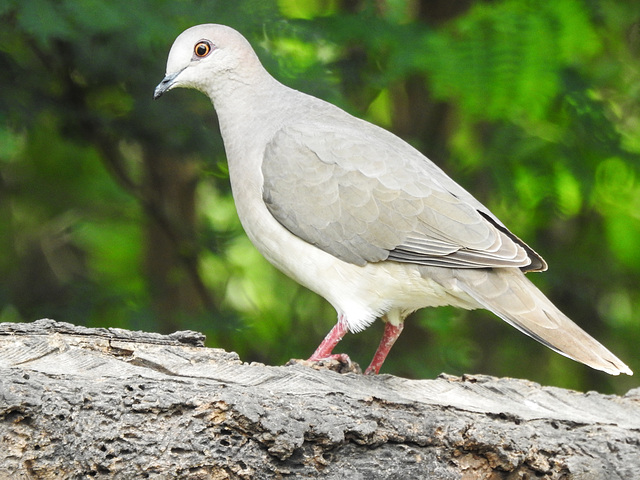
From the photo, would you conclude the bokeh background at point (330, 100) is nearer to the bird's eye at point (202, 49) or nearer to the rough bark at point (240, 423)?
the bird's eye at point (202, 49)

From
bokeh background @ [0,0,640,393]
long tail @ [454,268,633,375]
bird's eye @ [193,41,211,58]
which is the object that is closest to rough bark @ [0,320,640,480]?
long tail @ [454,268,633,375]

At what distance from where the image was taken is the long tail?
3213 millimetres

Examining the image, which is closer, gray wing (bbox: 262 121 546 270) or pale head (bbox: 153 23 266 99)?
gray wing (bbox: 262 121 546 270)

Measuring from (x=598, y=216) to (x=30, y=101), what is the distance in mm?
4298

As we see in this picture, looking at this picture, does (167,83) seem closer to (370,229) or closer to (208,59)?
(208,59)

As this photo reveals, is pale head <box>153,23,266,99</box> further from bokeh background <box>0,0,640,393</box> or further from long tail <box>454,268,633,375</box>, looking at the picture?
long tail <box>454,268,633,375</box>

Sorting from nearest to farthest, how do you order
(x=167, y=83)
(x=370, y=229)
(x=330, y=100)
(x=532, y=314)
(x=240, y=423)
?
1. (x=240, y=423)
2. (x=532, y=314)
3. (x=370, y=229)
4. (x=167, y=83)
5. (x=330, y=100)

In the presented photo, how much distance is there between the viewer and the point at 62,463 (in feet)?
7.66

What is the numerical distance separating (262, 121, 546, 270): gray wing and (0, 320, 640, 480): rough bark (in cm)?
56

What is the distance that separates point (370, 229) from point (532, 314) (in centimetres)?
76

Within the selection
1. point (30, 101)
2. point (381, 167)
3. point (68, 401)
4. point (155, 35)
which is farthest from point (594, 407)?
point (30, 101)

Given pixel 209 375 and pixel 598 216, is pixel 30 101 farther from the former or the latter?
pixel 598 216

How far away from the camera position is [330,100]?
4668 millimetres

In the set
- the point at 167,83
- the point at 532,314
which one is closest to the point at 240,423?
the point at 532,314
